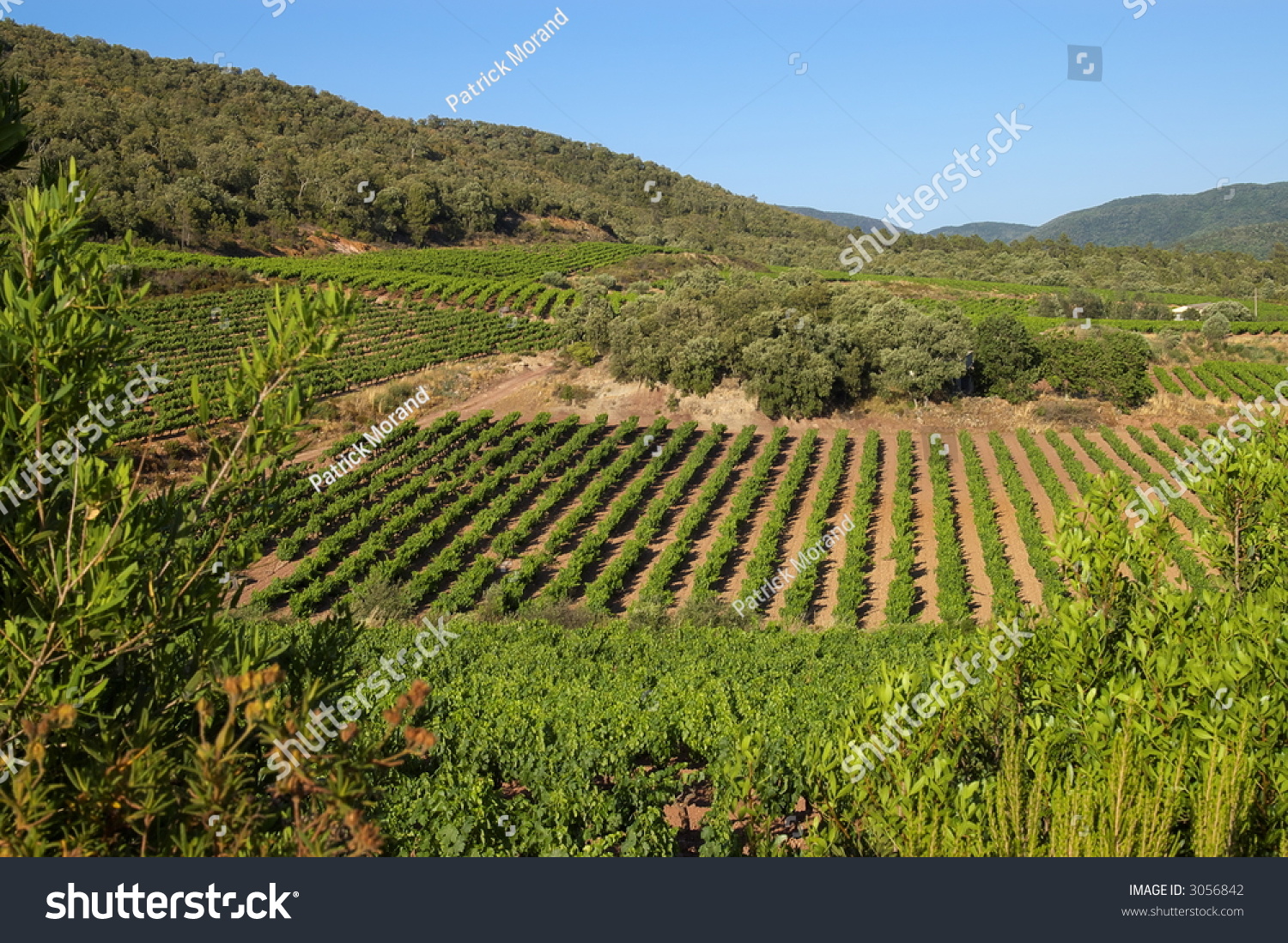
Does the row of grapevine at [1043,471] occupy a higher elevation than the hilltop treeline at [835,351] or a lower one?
lower

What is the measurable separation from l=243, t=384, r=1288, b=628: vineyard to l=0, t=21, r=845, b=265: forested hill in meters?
41.5

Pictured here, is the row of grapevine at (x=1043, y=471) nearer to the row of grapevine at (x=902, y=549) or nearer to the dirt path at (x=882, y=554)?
the row of grapevine at (x=902, y=549)

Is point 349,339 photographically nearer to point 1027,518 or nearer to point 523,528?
point 523,528

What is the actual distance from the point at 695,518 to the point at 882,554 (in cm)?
529

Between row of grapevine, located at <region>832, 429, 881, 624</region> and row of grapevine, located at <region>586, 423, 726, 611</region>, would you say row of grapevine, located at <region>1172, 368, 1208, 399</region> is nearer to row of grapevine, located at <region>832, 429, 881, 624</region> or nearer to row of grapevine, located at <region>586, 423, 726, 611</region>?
row of grapevine, located at <region>832, 429, 881, 624</region>

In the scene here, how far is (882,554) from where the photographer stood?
22531mm

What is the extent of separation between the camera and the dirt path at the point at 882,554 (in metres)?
19.5

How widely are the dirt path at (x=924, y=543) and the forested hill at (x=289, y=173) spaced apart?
5214 centimetres

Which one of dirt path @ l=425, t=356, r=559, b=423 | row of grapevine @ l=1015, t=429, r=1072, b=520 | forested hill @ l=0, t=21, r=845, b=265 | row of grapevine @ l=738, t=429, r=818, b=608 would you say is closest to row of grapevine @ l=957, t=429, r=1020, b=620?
row of grapevine @ l=1015, t=429, r=1072, b=520

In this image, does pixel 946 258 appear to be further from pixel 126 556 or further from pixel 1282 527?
pixel 126 556

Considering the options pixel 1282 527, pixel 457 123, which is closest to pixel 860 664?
pixel 1282 527

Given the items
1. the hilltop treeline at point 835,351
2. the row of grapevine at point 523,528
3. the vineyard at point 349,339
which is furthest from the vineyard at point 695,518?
the vineyard at point 349,339

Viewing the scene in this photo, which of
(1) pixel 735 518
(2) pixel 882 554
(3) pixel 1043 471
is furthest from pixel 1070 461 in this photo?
(1) pixel 735 518

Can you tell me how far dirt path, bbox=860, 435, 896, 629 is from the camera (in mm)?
19469
